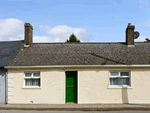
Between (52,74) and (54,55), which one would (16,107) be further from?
(54,55)

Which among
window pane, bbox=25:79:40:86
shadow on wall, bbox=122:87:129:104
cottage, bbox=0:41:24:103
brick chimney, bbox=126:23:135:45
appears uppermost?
brick chimney, bbox=126:23:135:45

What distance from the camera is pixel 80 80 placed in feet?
40.7

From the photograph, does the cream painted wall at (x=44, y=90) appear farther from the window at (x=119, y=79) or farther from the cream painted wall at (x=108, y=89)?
the window at (x=119, y=79)

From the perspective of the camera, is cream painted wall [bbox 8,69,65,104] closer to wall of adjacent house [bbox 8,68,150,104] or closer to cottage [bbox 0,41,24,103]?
wall of adjacent house [bbox 8,68,150,104]

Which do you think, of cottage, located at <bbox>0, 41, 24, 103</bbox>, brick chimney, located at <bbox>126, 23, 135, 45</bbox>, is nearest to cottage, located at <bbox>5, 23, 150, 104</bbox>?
cottage, located at <bbox>0, 41, 24, 103</bbox>

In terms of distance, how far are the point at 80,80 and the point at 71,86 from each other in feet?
2.62

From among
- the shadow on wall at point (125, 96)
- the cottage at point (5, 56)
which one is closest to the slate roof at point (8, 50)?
the cottage at point (5, 56)

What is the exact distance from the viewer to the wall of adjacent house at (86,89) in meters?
12.2

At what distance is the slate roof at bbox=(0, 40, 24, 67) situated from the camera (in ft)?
43.0

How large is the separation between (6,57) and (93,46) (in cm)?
690

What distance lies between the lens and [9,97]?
40.9 feet

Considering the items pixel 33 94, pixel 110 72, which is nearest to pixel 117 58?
pixel 110 72

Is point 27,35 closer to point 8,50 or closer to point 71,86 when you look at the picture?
point 8,50

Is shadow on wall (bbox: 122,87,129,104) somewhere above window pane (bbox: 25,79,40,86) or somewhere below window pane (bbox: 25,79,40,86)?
below
